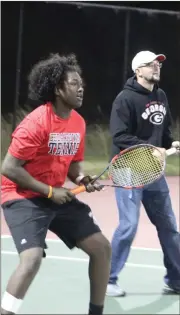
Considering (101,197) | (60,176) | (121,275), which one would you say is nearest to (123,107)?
(60,176)

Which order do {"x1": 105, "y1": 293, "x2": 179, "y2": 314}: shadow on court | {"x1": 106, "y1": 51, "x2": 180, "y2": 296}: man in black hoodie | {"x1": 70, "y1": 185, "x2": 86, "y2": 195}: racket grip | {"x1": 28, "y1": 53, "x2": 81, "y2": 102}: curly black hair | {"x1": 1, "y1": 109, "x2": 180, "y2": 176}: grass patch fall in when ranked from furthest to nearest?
1. {"x1": 105, "y1": 293, "x2": 179, "y2": 314}: shadow on court
2. {"x1": 1, "y1": 109, "x2": 180, "y2": 176}: grass patch
3. {"x1": 106, "y1": 51, "x2": 180, "y2": 296}: man in black hoodie
4. {"x1": 70, "y1": 185, "x2": 86, "y2": 195}: racket grip
5. {"x1": 28, "y1": 53, "x2": 81, "y2": 102}: curly black hair

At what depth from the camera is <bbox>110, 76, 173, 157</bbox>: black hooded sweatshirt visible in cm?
272

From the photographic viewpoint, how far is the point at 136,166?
2854 millimetres

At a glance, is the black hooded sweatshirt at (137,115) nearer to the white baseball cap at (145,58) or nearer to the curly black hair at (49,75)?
the white baseball cap at (145,58)

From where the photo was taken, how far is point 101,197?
18.6 feet

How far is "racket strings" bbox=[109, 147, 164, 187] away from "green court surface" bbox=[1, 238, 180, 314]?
81 centimetres

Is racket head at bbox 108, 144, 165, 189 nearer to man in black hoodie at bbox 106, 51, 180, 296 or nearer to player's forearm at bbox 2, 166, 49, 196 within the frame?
man in black hoodie at bbox 106, 51, 180, 296

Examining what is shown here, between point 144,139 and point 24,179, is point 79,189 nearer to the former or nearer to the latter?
point 24,179

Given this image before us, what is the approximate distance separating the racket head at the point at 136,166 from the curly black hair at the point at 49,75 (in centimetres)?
42

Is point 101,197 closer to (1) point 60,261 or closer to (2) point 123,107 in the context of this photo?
(1) point 60,261

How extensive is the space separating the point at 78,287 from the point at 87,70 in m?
1.10

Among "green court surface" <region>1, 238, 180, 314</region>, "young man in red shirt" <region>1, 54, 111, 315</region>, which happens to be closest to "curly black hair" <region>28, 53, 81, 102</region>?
"young man in red shirt" <region>1, 54, 111, 315</region>

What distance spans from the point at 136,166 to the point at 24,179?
0.51 metres

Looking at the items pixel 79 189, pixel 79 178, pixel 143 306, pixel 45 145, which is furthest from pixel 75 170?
pixel 143 306
